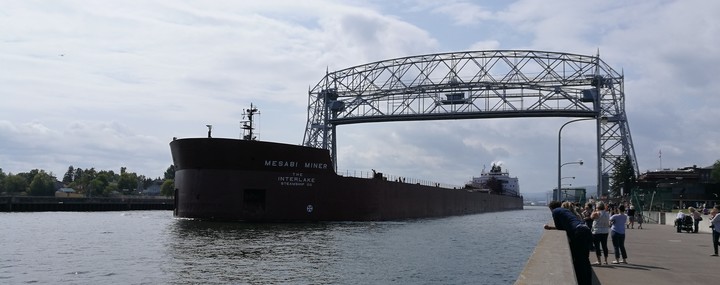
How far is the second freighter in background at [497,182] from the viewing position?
79938 mm

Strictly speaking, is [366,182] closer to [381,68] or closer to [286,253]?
[286,253]

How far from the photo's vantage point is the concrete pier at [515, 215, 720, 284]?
6.18m

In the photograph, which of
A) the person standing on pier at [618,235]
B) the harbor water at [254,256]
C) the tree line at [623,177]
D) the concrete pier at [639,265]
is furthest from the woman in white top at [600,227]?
the tree line at [623,177]

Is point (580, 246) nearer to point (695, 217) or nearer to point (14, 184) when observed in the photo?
point (695, 217)

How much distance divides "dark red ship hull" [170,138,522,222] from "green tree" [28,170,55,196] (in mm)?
75448

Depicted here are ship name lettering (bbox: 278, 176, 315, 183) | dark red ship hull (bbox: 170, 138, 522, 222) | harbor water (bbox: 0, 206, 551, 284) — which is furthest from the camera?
ship name lettering (bbox: 278, 176, 315, 183)

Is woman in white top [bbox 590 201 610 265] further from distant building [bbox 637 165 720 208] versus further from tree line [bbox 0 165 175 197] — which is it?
tree line [bbox 0 165 175 197]

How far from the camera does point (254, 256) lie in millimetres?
16156

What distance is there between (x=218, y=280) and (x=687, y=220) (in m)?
16.9

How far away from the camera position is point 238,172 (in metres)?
27.6

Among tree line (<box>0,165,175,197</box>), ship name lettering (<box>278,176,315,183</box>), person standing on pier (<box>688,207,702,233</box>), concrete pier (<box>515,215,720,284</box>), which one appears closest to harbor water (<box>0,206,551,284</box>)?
concrete pier (<box>515,215,720,284</box>)

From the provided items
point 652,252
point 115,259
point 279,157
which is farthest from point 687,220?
point 115,259

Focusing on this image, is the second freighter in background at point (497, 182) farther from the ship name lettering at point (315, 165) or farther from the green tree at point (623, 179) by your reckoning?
the ship name lettering at point (315, 165)

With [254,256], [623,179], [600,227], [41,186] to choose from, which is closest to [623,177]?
[623,179]
